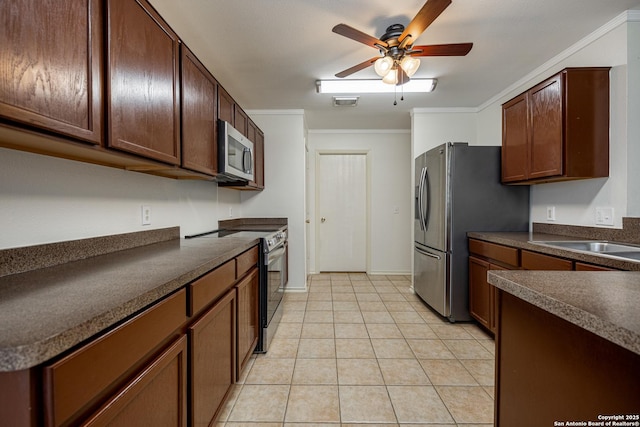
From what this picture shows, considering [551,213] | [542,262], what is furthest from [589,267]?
[551,213]

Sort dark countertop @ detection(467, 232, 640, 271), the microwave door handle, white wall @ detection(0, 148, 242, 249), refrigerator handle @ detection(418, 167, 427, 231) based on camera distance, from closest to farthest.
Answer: white wall @ detection(0, 148, 242, 249), dark countertop @ detection(467, 232, 640, 271), the microwave door handle, refrigerator handle @ detection(418, 167, 427, 231)

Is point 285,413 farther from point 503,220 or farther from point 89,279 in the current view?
point 503,220

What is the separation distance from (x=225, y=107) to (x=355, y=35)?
116 centimetres

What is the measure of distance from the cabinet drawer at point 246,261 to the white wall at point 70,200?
0.64 meters

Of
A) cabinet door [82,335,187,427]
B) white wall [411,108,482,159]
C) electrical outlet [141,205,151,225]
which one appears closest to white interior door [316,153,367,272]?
white wall [411,108,482,159]

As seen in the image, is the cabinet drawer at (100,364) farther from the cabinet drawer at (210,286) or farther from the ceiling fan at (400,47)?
the ceiling fan at (400,47)

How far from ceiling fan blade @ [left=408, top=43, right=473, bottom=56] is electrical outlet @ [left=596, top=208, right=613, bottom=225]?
150cm

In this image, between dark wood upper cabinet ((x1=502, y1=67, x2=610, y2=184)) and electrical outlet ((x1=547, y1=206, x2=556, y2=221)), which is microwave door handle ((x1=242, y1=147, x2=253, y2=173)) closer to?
dark wood upper cabinet ((x1=502, y1=67, x2=610, y2=184))

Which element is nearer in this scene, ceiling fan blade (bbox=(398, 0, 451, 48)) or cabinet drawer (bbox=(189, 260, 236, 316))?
cabinet drawer (bbox=(189, 260, 236, 316))

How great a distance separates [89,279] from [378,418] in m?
1.53

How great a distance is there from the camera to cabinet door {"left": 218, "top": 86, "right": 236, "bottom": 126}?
85.5 inches

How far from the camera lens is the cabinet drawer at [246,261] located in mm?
1737

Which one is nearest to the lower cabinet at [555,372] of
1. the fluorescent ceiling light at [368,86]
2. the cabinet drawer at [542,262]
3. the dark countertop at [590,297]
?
the dark countertop at [590,297]

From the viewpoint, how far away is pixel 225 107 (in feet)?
7.54
